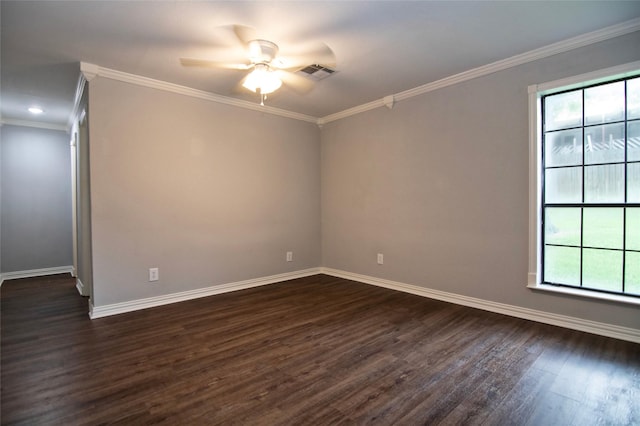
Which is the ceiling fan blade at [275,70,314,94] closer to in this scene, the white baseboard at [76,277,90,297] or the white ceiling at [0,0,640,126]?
the white ceiling at [0,0,640,126]

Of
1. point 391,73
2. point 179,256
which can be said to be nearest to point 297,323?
point 179,256

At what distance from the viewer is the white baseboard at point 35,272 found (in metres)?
4.71

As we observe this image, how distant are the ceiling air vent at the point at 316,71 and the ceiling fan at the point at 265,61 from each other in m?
0.06

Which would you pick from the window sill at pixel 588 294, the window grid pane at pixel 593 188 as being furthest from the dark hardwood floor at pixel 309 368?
the window grid pane at pixel 593 188

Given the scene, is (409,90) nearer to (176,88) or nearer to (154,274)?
(176,88)

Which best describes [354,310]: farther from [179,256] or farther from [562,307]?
[179,256]

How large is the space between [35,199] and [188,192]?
3189 millimetres

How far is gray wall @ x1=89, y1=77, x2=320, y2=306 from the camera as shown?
10.5ft

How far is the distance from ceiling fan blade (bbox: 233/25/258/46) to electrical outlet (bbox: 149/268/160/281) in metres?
2.54

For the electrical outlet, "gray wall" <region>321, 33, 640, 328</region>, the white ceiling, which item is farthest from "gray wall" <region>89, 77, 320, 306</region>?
"gray wall" <region>321, 33, 640, 328</region>

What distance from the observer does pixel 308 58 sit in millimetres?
2875

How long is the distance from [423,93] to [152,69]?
2984 millimetres

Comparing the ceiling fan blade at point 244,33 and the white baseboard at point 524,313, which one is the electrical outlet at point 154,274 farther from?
the white baseboard at point 524,313

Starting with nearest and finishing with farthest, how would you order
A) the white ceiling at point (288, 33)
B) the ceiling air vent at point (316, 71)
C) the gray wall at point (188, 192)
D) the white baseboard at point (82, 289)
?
the white ceiling at point (288, 33) → the ceiling air vent at point (316, 71) → the gray wall at point (188, 192) → the white baseboard at point (82, 289)
